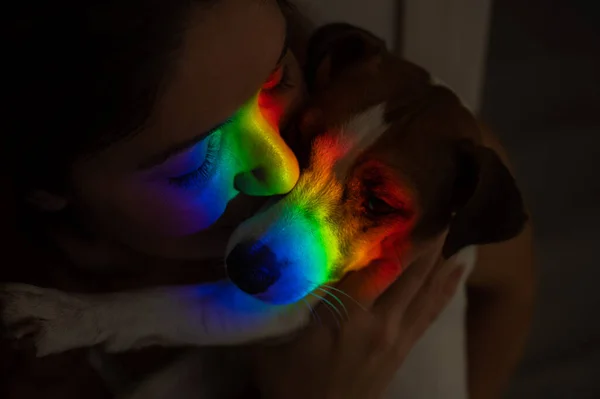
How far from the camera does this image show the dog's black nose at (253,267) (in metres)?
1.02

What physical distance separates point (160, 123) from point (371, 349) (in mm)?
558

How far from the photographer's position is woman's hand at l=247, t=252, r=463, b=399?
114 cm

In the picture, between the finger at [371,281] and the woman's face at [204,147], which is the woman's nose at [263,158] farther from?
the finger at [371,281]

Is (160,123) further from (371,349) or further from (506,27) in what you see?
(506,27)

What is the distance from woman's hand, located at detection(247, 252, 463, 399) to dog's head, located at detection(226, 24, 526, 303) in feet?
0.25

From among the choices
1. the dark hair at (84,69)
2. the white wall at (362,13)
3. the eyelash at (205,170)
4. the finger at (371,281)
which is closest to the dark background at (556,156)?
the white wall at (362,13)

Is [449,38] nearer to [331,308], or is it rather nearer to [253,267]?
[331,308]

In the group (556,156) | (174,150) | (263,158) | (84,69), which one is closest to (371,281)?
(263,158)

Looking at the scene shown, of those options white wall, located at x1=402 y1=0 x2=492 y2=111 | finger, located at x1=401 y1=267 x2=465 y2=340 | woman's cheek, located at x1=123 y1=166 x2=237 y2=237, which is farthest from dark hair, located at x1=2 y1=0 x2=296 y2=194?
white wall, located at x1=402 y1=0 x2=492 y2=111

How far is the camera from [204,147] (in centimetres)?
90

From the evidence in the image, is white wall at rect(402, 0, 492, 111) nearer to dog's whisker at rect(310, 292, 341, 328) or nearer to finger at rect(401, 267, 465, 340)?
finger at rect(401, 267, 465, 340)

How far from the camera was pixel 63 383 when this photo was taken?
1.10 metres

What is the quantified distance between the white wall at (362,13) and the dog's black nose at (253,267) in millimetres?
593

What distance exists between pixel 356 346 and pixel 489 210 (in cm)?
31
